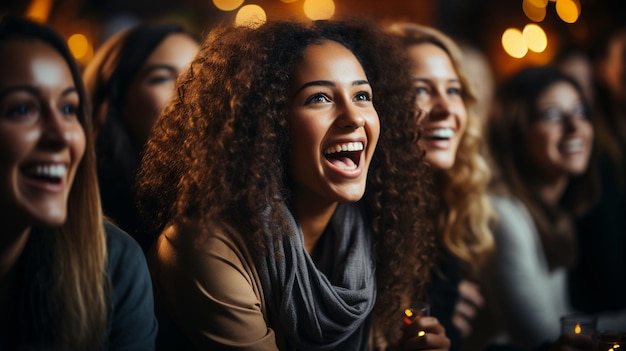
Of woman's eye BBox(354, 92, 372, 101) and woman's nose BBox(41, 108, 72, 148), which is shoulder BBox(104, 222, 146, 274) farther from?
woman's eye BBox(354, 92, 372, 101)

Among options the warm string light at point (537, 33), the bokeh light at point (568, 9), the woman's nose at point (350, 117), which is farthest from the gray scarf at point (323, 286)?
the bokeh light at point (568, 9)

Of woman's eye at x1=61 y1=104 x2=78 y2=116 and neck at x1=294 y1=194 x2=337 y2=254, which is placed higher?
woman's eye at x1=61 y1=104 x2=78 y2=116

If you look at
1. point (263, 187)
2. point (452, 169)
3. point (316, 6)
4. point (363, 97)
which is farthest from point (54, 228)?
point (316, 6)

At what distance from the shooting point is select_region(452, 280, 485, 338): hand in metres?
2.37

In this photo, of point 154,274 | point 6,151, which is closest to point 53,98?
point 6,151

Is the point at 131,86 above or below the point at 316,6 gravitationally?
below

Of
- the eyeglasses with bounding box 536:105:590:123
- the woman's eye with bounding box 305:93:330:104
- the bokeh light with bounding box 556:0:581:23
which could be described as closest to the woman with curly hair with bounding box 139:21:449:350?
the woman's eye with bounding box 305:93:330:104

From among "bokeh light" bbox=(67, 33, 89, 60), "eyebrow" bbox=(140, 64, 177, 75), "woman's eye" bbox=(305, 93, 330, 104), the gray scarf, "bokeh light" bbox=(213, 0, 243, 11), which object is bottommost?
the gray scarf

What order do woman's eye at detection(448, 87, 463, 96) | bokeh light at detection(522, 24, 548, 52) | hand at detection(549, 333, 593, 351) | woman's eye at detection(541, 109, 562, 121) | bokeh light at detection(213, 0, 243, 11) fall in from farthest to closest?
bokeh light at detection(213, 0, 243, 11) → bokeh light at detection(522, 24, 548, 52) → woman's eye at detection(541, 109, 562, 121) → woman's eye at detection(448, 87, 463, 96) → hand at detection(549, 333, 593, 351)

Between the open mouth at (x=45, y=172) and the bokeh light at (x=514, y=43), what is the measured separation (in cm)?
390

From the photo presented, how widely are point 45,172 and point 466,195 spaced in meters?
1.57

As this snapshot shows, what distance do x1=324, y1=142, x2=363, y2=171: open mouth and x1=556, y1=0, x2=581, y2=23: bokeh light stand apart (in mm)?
3666

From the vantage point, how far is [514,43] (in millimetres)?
4895

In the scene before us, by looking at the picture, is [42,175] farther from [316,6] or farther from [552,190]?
[316,6]
